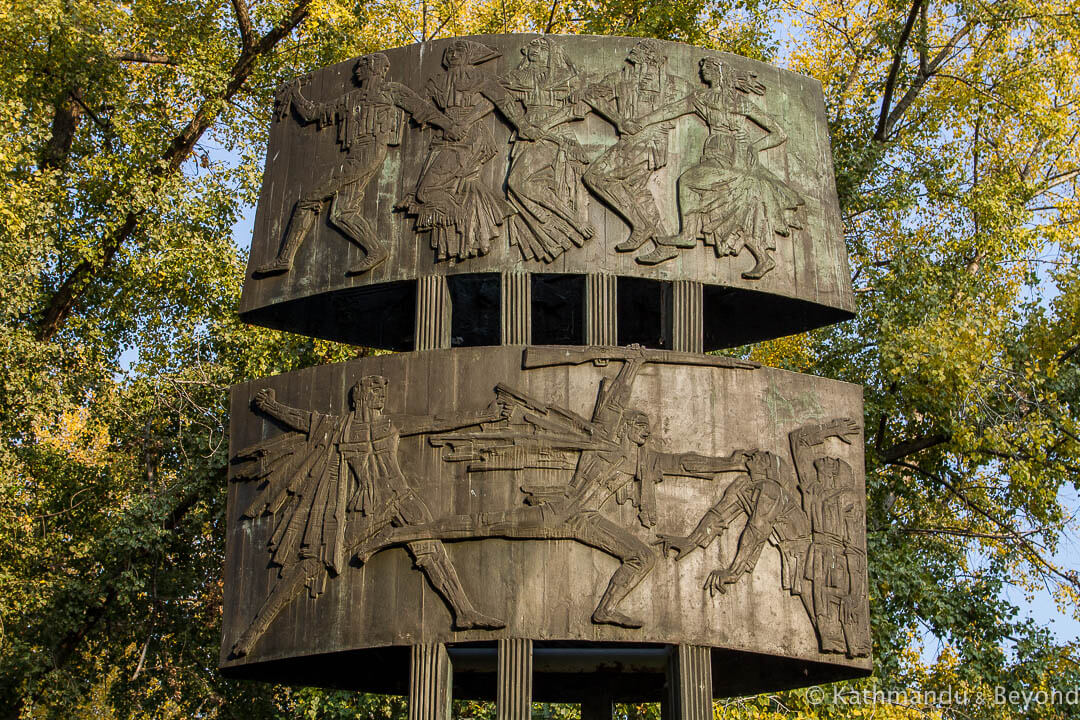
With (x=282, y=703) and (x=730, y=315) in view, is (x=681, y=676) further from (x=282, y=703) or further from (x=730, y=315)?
(x=282, y=703)

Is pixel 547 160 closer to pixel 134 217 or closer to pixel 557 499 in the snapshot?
pixel 557 499

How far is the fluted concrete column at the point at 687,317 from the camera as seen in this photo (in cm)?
1575

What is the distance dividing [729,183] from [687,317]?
1559mm

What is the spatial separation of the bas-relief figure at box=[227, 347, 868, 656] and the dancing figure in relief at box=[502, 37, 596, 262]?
4.41 ft

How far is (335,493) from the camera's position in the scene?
15211 mm

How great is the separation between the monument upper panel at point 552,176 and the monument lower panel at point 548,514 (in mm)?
1183

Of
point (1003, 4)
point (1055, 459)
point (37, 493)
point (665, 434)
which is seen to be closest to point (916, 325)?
point (1055, 459)

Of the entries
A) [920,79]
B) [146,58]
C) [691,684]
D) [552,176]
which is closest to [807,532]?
[691,684]

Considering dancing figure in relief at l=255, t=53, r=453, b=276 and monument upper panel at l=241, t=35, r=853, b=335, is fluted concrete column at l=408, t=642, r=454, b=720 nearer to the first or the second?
monument upper panel at l=241, t=35, r=853, b=335

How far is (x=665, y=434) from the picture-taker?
1500 cm

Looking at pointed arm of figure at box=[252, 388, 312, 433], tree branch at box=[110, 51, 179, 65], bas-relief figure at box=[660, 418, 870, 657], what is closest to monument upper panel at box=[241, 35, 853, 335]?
pointed arm of figure at box=[252, 388, 312, 433]

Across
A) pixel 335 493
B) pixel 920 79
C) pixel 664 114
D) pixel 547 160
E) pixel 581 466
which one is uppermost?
pixel 920 79

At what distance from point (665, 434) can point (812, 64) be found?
52.6 ft

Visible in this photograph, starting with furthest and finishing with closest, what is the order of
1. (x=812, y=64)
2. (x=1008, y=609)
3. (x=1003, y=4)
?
(x=812, y=64) < (x=1003, y=4) < (x=1008, y=609)
